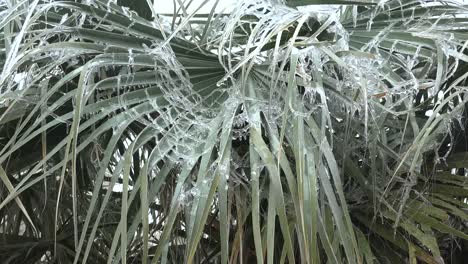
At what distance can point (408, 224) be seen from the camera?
77 centimetres

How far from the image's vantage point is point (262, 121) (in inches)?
29.7

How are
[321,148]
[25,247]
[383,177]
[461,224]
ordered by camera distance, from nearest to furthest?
1. [321,148]
2. [383,177]
3. [461,224]
4. [25,247]

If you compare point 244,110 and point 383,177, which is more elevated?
point 244,110

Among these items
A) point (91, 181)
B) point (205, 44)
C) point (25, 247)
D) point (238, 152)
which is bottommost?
point (25, 247)

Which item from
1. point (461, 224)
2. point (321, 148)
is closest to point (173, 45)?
point (321, 148)

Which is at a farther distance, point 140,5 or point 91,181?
point 91,181

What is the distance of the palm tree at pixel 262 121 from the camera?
0.66 meters

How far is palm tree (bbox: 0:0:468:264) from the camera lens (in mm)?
663

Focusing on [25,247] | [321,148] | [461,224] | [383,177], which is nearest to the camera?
[321,148]

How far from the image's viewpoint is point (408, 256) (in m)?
0.82

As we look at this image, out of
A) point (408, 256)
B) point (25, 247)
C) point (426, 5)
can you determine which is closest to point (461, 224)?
point (408, 256)

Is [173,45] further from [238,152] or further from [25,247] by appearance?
[25,247]

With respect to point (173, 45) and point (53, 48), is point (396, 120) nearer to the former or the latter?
point (173, 45)

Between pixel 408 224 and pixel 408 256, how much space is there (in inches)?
2.8
